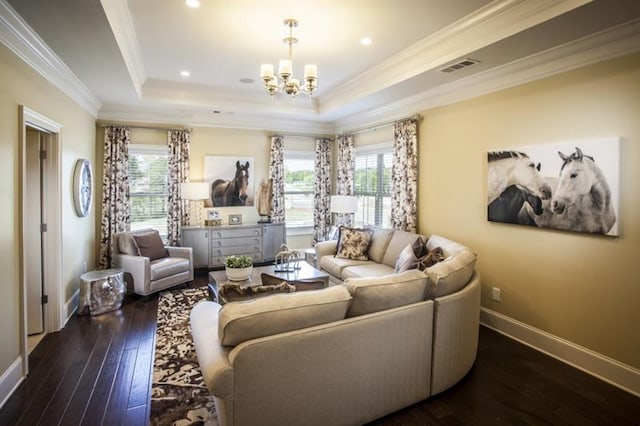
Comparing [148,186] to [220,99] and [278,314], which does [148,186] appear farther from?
[278,314]

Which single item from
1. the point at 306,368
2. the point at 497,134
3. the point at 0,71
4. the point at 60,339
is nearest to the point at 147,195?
the point at 60,339

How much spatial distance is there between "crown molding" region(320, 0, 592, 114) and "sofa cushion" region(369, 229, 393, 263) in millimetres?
2033

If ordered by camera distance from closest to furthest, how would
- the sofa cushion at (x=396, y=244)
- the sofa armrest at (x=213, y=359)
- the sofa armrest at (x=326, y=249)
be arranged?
the sofa armrest at (x=213, y=359), the sofa cushion at (x=396, y=244), the sofa armrest at (x=326, y=249)

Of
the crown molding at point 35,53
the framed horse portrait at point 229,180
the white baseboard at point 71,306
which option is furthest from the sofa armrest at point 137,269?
the crown molding at point 35,53

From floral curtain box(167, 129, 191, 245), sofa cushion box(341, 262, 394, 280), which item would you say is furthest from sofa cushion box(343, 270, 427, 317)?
floral curtain box(167, 129, 191, 245)

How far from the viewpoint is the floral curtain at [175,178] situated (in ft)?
19.9

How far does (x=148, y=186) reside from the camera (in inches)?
240

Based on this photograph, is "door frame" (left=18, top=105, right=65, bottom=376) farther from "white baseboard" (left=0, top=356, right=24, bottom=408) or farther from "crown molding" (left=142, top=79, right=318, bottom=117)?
Answer: "crown molding" (left=142, top=79, right=318, bottom=117)

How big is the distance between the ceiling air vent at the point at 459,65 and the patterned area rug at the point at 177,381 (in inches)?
150

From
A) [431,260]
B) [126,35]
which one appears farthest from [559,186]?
[126,35]

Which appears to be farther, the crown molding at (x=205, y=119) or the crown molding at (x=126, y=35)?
the crown molding at (x=205, y=119)

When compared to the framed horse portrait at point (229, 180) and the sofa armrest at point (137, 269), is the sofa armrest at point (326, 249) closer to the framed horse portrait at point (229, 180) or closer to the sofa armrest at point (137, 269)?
the framed horse portrait at point (229, 180)

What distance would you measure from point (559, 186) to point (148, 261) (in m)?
5.02

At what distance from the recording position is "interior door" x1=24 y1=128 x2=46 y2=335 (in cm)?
369
